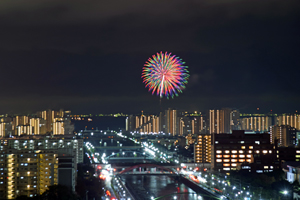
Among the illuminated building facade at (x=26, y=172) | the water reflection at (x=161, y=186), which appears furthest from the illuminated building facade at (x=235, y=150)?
the illuminated building facade at (x=26, y=172)

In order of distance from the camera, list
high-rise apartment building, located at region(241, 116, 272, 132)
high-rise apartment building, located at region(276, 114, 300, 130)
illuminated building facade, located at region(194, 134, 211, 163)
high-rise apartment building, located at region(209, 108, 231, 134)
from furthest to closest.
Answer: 1. high-rise apartment building, located at region(241, 116, 272, 132)
2. high-rise apartment building, located at region(209, 108, 231, 134)
3. high-rise apartment building, located at region(276, 114, 300, 130)
4. illuminated building facade, located at region(194, 134, 211, 163)

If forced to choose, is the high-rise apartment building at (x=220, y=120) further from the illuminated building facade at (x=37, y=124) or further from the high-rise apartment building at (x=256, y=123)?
the illuminated building facade at (x=37, y=124)

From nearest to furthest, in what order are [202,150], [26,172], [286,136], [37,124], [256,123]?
[26,172] → [202,150] → [286,136] → [37,124] → [256,123]

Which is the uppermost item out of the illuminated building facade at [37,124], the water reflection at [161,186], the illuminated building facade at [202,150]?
the illuminated building facade at [37,124]

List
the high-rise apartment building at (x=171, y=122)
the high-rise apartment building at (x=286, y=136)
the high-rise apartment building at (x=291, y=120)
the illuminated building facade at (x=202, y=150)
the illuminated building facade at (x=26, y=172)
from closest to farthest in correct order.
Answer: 1. the illuminated building facade at (x=26, y=172)
2. the illuminated building facade at (x=202, y=150)
3. the high-rise apartment building at (x=286, y=136)
4. the high-rise apartment building at (x=291, y=120)
5. the high-rise apartment building at (x=171, y=122)

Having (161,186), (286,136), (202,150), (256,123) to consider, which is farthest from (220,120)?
(161,186)

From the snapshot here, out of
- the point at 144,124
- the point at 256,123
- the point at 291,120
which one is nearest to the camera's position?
the point at 291,120

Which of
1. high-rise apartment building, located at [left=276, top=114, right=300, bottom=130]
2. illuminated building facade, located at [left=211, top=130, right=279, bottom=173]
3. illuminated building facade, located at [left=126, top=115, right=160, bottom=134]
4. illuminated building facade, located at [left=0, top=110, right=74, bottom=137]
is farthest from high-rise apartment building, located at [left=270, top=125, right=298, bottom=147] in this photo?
illuminated building facade, located at [left=126, top=115, right=160, bottom=134]

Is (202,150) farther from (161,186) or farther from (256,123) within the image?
(256,123)

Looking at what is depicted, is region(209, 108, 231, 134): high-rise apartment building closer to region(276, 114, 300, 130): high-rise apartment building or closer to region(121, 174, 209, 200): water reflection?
region(276, 114, 300, 130): high-rise apartment building

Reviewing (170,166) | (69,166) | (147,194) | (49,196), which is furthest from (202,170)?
(49,196)

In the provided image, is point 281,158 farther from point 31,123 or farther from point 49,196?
point 31,123

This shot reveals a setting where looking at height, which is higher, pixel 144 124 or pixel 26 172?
pixel 144 124
